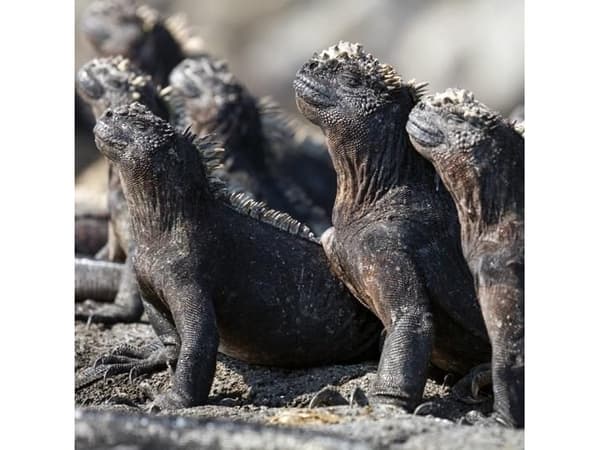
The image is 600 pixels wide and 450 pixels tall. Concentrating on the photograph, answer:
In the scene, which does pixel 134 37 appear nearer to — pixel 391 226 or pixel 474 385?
pixel 391 226

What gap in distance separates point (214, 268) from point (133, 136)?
0.83 m

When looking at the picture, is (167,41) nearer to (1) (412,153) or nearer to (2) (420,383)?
(1) (412,153)

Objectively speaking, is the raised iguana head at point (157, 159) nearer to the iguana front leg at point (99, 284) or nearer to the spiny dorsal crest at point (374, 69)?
the spiny dorsal crest at point (374, 69)

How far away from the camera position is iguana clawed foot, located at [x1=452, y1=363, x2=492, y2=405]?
774cm

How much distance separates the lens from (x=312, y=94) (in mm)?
8195

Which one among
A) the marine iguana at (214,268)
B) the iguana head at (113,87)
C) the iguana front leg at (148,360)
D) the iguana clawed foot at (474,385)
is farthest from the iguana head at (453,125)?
the iguana head at (113,87)

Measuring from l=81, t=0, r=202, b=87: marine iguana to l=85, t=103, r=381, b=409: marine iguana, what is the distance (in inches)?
212

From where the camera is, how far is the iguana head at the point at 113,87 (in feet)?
35.1

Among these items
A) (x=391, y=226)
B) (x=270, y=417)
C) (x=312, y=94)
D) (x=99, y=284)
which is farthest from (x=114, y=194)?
(x=270, y=417)

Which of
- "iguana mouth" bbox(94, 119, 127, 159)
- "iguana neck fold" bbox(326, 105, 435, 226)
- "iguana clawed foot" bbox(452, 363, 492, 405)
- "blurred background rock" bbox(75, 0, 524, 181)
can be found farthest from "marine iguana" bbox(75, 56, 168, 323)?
"blurred background rock" bbox(75, 0, 524, 181)

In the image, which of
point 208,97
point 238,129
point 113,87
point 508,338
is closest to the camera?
point 508,338

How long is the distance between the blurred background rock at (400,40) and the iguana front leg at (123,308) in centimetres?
841

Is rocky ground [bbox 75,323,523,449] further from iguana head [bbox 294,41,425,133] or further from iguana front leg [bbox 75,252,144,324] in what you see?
iguana head [bbox 294,41,425,133]
